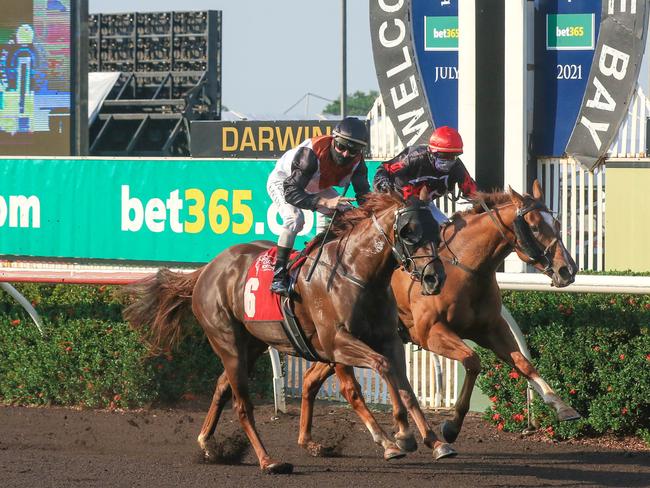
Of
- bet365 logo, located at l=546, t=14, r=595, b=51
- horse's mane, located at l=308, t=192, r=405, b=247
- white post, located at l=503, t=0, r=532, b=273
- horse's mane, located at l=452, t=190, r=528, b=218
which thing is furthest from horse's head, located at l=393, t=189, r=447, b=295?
bet365 logo, located at l=546, t=14, r=595, b=51

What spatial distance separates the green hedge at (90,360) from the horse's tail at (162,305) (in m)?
0.81

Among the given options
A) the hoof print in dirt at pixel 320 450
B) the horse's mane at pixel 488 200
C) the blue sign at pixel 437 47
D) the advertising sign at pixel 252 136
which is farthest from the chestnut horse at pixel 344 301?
the advertising sign at pixel 252 136

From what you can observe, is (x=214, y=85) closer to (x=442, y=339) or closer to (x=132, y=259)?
(x=132, y=259)

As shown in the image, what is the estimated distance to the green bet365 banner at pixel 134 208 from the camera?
8922mm

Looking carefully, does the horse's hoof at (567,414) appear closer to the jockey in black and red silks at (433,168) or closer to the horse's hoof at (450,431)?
the horse's hoof at (450,431)

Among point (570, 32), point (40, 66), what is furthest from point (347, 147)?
point (40, 66)

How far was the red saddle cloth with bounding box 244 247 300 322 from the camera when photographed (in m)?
6.05

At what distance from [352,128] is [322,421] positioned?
2423 millimetres

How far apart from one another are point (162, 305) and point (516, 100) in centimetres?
272

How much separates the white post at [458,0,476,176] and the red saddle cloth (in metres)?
2.16

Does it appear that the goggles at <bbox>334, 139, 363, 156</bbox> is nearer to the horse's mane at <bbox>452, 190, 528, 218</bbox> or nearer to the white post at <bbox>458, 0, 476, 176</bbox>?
the horse's mane at <bbox>452, 190, 528, 218</bbox>

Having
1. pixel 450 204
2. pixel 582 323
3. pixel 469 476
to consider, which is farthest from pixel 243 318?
pixel 450 204

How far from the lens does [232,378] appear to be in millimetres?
6293

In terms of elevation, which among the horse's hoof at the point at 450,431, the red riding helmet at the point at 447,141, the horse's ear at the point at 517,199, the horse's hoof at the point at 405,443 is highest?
the red riding helmet at the point at 447,141
